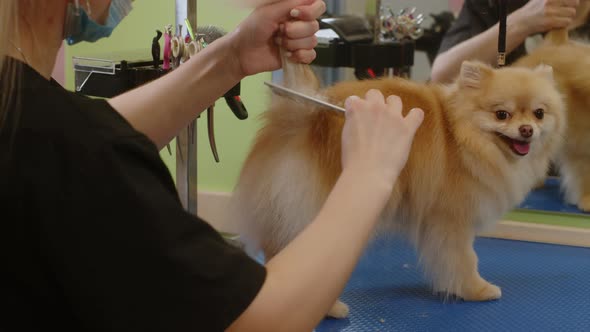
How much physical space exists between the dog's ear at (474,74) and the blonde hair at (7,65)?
90 centimetres

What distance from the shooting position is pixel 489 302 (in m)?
1.17

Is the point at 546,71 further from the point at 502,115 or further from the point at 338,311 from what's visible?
the point at 338,311

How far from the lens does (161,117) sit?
0.78 metres

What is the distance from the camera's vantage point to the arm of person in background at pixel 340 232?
19.1 inches

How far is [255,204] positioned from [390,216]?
244 millimetres

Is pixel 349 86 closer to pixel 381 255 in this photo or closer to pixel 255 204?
pixel 255 204

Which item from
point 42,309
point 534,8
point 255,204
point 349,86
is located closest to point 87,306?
point 42,309

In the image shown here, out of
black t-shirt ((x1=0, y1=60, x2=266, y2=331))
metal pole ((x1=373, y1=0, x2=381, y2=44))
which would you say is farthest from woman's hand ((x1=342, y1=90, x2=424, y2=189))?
metal pole ((x1=373, y1=0, x2=381, y2=44))

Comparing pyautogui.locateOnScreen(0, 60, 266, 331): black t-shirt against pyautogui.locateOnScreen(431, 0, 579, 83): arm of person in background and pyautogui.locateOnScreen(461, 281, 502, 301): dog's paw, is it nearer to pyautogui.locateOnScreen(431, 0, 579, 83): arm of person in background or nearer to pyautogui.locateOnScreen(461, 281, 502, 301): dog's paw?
pyautogui.locateOnScreen(461, 281, 502, 301): dog's paw

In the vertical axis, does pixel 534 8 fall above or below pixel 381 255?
above

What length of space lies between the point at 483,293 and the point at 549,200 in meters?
0.44

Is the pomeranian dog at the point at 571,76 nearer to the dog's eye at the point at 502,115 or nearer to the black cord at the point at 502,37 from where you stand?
the black cord at the point at 502,37

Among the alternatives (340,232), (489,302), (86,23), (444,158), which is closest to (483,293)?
(489,302)

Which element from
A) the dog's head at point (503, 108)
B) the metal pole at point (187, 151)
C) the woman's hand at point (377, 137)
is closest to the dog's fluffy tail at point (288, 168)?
the metal pole at point (187, 151)
